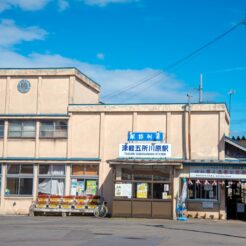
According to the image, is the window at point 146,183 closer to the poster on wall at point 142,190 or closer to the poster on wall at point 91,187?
the poster on wall at point 142,190

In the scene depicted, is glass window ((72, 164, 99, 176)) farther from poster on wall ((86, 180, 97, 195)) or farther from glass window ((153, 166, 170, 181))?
glass window ((153, 166, 170, 181))

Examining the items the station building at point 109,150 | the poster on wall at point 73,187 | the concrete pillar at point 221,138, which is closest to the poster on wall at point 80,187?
the station building at point 109,150

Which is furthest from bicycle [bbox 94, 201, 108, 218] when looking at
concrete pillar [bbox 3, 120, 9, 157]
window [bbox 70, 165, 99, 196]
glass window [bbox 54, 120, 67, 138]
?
concrete pillar [bbox 3, 120, 9, 157]

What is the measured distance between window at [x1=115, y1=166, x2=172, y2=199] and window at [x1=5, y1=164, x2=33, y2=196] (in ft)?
20.9

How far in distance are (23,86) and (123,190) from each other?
10.1 m

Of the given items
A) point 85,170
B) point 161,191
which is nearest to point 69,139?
point 85,170

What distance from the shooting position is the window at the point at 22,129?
107 ft

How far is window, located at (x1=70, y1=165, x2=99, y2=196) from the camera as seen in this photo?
3117 centimetres

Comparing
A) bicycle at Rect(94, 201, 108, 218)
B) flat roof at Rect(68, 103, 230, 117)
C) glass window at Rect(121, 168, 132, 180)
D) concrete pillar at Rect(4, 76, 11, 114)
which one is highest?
concrete pillar at Rect(4, 76, 11, 114)

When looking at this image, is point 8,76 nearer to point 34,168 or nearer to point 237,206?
point 34,168

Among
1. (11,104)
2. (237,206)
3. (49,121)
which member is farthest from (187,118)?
(11,104)

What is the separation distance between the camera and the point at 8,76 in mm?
33281

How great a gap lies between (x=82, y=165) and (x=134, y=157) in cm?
369

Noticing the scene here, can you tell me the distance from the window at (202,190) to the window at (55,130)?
8746 mm
